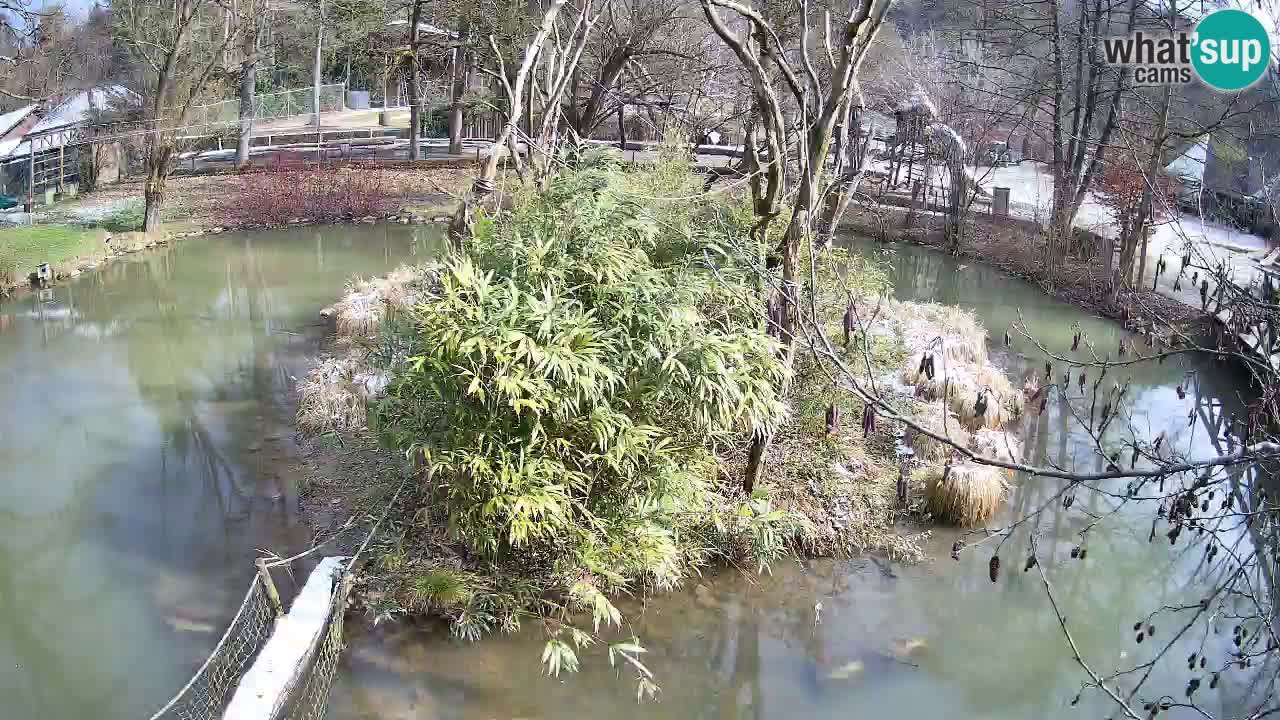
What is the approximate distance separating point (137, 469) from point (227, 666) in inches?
111

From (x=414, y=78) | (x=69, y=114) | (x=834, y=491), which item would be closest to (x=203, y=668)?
(x=834, y=491)

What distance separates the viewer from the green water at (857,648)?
489 centimetres

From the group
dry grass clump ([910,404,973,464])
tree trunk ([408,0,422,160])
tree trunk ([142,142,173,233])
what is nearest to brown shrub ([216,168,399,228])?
tree trunk ([142,142,173,233])

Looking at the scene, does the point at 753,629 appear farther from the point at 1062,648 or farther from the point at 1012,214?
the point at 1012,214

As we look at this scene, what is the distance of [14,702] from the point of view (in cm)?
484

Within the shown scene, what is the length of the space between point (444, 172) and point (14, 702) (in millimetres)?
13700

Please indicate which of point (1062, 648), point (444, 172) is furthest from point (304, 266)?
point (1062, 648)

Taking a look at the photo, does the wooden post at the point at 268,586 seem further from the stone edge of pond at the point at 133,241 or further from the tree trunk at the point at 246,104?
the tree trunk at the point at 246,104

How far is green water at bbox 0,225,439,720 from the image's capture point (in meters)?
5.21

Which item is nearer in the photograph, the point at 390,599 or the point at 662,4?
the point at 390,599

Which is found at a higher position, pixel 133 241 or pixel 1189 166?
pixel 1189 166

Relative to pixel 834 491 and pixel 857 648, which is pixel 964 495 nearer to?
pixel 834 491

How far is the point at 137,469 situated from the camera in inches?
284

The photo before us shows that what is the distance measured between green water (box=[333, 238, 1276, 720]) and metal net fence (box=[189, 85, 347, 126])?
1158cm
